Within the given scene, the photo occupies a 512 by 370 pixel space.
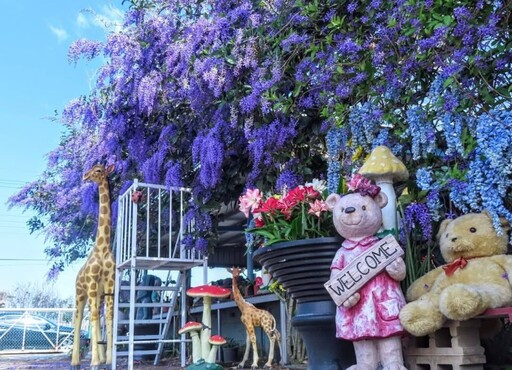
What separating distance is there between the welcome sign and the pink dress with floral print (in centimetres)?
4

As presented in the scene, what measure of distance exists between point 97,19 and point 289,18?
2451 millimetres

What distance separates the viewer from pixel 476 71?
8.24 ft

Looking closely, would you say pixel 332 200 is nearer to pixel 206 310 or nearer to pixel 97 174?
pixel 206 310

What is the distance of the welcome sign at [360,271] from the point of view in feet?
6.60

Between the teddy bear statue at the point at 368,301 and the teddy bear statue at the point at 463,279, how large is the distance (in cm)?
7

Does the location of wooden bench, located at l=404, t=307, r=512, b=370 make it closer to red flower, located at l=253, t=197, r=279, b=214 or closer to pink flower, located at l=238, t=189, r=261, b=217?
red flower, located at l=253, t=197, r=279, b=214

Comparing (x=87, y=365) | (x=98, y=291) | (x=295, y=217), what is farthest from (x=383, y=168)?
(x=87, y=365)

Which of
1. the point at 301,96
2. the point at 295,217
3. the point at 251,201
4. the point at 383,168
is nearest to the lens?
the point at 383,168

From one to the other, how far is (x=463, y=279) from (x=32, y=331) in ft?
38.0

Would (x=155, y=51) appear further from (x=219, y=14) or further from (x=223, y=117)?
(x=223, y=117)

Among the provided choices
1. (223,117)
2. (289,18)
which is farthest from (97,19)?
(289,18)

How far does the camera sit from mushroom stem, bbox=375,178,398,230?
2264mm

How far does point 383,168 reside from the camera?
7.60ft

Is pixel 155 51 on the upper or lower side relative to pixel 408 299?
upper
